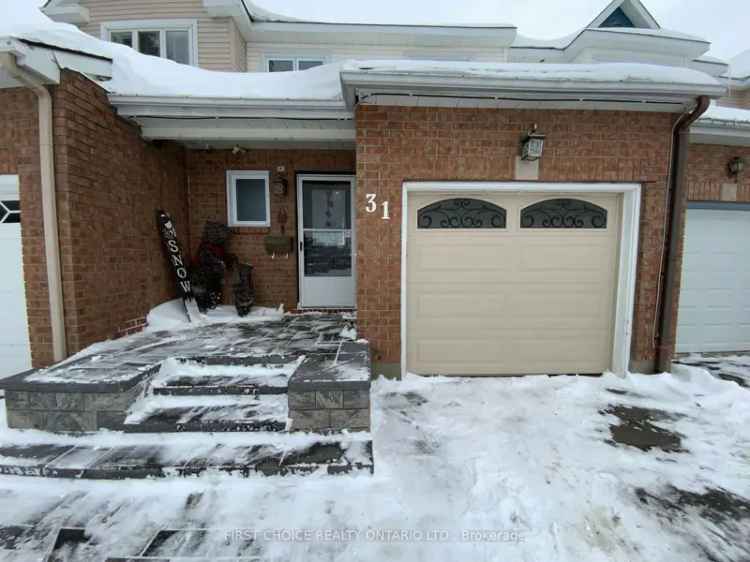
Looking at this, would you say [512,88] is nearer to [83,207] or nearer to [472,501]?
[472,501]

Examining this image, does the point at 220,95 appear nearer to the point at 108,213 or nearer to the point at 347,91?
the point at 347,91

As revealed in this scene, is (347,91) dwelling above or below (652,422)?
above

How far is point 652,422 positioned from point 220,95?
5.34m

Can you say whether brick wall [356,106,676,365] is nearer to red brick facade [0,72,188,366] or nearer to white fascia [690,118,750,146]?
white fascia [690,118,750,146]

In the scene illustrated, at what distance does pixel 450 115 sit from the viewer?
3.64 m

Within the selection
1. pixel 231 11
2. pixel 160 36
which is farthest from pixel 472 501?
pixel 160 36

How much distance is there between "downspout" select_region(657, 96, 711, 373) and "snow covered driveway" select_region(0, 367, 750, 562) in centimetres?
106

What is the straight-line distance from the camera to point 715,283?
4938 millimetres

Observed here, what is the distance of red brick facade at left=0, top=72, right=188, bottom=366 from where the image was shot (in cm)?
333

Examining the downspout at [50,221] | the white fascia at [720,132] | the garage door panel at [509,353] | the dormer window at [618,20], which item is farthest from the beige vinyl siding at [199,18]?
the dormer window at [618,20]

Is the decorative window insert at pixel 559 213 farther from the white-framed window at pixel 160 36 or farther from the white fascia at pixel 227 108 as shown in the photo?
the white-framed window at pixel 160 36

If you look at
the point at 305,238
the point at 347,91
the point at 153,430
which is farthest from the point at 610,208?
the point at 153,430

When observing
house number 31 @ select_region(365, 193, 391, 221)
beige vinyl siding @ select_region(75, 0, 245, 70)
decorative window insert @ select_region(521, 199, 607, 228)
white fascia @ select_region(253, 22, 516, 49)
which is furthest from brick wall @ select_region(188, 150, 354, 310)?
white fascia @ select_region(253, 22, 516, 49)

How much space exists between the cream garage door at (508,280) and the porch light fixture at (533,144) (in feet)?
1.58
